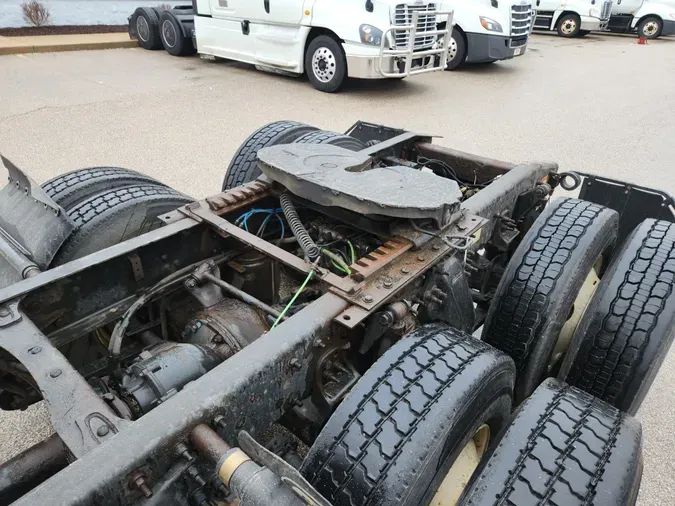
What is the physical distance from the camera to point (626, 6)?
17.6 meters

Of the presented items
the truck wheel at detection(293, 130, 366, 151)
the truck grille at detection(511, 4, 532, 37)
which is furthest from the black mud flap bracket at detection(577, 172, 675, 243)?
the truck grille at detection(511, 4, 532, 37)

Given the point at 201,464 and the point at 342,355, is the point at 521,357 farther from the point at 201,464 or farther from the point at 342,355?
the point at 201,464

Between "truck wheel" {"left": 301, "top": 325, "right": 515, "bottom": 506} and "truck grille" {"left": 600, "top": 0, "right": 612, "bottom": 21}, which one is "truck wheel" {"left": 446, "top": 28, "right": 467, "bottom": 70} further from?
"truck wheel" {"left": 301, "top": 325, "right": 515, "bottom": 506}

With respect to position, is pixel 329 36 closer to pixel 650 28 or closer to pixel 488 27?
pixel 488 27

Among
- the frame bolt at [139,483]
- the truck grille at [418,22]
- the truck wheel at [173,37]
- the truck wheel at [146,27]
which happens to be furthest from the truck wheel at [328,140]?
the truck wheel at [146,27]

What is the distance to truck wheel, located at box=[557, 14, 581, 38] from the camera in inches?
669

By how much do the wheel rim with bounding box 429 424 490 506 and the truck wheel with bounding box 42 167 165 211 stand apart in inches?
84.1

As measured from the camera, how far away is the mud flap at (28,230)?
2.24 metres

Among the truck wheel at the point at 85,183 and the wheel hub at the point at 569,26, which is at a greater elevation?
the truck wheel at the point at 85,183

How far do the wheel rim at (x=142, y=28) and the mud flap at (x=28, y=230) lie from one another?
10.7 meters

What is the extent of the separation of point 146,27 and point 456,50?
22.6 feet

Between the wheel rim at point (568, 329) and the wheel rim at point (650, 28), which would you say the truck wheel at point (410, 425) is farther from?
the wheel rim at point (650, 28)

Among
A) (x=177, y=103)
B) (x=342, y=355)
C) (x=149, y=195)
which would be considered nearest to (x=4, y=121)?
(x=177, y=103)

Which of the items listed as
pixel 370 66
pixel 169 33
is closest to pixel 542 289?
pixel 370 66
